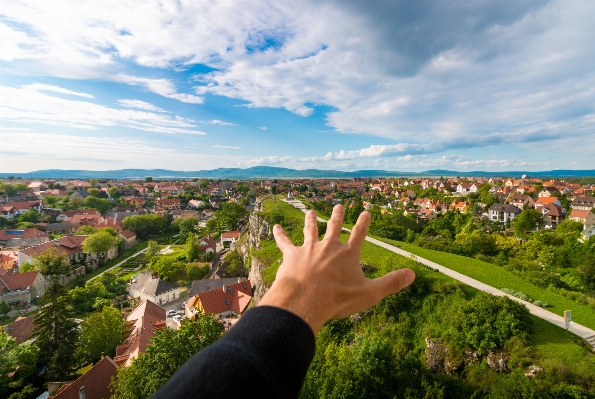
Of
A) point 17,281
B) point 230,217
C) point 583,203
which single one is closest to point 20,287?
point 17,281

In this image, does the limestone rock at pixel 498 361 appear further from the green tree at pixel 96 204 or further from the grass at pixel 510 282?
the green tree at pixel 96 204

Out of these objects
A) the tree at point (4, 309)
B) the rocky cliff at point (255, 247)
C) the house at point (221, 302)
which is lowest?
the tree at point (4, 309)

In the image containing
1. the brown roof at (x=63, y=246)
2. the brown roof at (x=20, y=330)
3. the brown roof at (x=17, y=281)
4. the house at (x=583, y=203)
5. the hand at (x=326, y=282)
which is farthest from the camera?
the house at (x=583, y=203)

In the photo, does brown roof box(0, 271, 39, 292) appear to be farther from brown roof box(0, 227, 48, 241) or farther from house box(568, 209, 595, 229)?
house box(568, 209, 595, 229)

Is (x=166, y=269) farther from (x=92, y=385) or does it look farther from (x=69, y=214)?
(x=69, y=214)

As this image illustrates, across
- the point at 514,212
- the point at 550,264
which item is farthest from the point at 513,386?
the point at 514,212

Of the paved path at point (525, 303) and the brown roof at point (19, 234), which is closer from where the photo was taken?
the paved path at point (525, 303)

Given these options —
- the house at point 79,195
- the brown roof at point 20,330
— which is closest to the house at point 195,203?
the house at point 79,195
